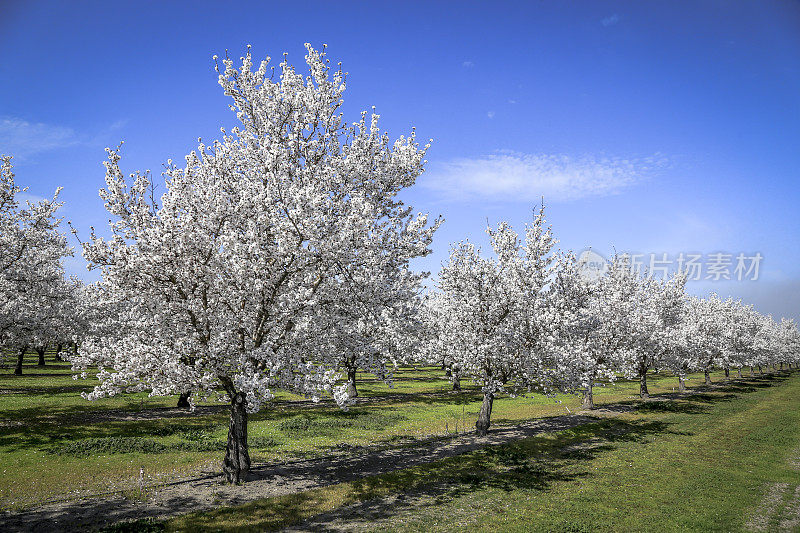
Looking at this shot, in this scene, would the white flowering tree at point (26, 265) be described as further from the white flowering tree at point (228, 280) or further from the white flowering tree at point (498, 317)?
the white flowering tree at point (498, 317)

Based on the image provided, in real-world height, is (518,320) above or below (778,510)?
above

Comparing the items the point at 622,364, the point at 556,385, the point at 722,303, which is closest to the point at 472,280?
the point at 556,385

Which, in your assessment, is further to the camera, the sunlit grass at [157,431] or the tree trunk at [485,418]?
the tree trunk at [485,418]

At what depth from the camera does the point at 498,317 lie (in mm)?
30641

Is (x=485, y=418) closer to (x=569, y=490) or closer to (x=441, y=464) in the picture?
(x=441, y=464)

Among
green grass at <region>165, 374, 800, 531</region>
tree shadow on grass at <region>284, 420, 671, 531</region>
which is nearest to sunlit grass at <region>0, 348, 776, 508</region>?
tree shadow on grass at <region>284, 420, 671, 531</region>

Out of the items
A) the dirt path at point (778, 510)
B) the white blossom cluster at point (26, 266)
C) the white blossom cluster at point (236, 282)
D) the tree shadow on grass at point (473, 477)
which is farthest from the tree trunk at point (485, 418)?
the white blossom cluster at point (26, 266)

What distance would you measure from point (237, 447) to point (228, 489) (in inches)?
71.9

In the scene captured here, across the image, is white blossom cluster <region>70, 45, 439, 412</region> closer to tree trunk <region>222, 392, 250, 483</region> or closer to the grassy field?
tree trunk <region>222, 392, 250, 483</region>

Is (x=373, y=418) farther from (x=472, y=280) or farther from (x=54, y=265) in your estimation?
(x=54, y=265)

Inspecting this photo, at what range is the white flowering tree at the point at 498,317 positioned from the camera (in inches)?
1163

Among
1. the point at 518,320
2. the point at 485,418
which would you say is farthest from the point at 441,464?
the point at 518,320

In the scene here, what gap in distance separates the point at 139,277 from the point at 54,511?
963 cm

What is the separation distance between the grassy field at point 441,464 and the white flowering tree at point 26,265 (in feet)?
22.4
